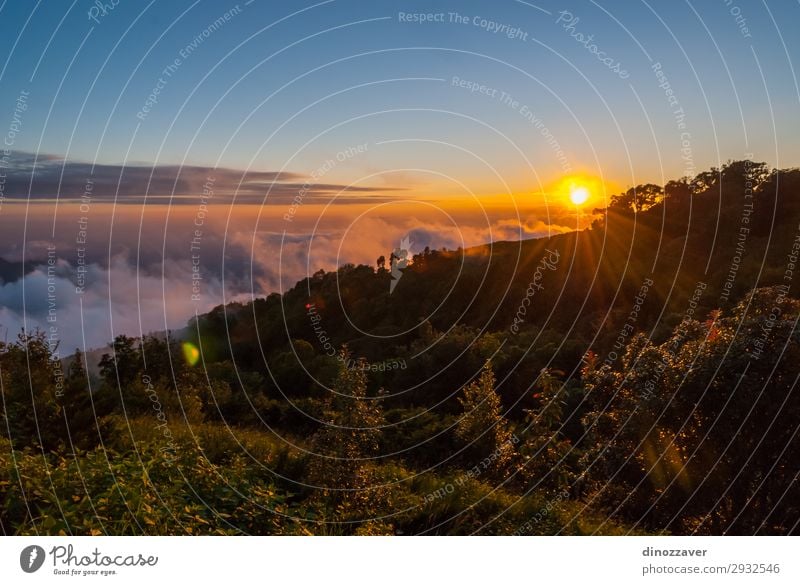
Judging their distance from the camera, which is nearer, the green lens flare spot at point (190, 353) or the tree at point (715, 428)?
the tree at point (715, 428)

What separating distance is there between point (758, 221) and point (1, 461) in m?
36.2

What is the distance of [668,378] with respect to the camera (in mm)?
10938

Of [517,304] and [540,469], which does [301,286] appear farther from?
[540,469]

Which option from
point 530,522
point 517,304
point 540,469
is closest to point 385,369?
point 517,304

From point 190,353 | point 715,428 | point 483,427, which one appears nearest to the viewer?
point 715,428

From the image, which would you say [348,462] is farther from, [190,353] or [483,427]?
[190,353]

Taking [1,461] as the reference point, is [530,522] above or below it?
below
